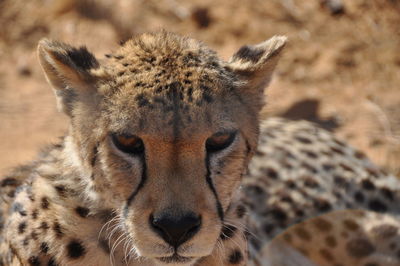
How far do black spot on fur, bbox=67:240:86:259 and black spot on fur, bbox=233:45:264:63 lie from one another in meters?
0.86

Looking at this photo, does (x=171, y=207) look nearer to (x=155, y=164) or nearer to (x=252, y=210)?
(x=155, y=164)

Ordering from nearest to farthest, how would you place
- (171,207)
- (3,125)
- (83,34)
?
(171,207) < (3,125) < (83,34)

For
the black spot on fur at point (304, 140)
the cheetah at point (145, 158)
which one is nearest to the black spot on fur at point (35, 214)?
the cheetah at point (145, 158)

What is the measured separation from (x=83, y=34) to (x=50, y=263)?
152 inches

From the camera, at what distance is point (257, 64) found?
7.49ft

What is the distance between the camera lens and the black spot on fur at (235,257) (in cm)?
230

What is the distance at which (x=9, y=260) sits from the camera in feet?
7.82

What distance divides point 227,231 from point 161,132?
20.6 inches

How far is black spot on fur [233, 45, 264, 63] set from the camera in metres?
2.35

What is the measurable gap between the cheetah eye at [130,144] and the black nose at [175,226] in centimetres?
21

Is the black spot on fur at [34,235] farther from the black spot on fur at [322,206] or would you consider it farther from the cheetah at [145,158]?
the black spot on fur at [322,206]

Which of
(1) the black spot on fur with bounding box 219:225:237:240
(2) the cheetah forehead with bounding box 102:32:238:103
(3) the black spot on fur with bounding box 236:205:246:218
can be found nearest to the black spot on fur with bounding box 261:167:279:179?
(3) the black spot on fur with bounding box 236:205:246:218

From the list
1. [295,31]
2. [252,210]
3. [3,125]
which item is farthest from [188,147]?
[295,31]

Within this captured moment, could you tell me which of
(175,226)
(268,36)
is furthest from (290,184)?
(268,36)
